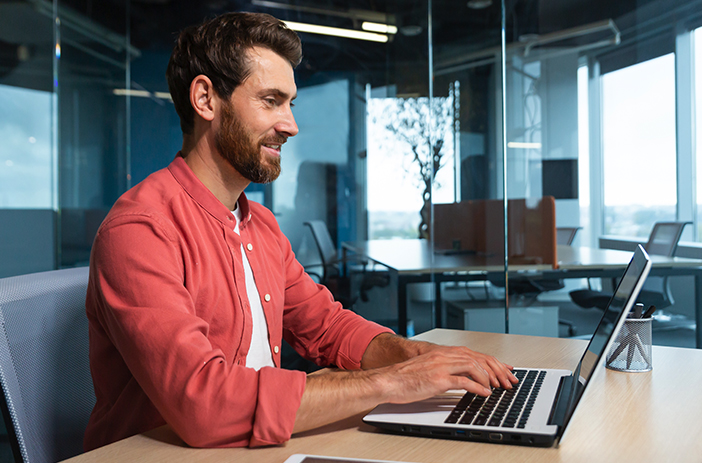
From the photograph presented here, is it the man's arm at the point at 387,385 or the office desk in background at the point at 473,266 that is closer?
the man's arm at the point at 387,385

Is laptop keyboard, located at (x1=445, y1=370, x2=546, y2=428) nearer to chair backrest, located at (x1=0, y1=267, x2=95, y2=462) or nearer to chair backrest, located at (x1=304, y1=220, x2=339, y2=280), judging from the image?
chair backrest, located at (x1=0, y1=267, x2=95, y2=462)

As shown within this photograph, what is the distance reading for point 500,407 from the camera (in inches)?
32.5

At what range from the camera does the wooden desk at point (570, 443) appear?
0.71 m

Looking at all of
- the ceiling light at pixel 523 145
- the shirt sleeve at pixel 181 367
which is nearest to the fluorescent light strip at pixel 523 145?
the ceiling light at pixel 523 145

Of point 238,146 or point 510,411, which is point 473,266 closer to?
point 238,146

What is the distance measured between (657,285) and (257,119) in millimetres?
2738

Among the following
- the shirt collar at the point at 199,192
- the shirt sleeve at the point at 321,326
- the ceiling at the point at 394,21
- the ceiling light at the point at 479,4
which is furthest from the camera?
the ceiling light at the point at 479,4

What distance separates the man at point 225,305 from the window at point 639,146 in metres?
2.30

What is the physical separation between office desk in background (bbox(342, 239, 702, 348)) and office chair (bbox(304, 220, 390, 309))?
0.08m

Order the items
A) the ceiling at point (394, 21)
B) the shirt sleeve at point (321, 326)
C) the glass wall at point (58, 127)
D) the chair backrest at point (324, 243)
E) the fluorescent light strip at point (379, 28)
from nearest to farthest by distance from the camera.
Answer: the shirt sleeve at point (321, 326) → the ceiling at point (394, 21) → the glass wall at point (58, 127) → the fluorescent light strip at point (379, 28) → the chair backrest at point (324, 243)

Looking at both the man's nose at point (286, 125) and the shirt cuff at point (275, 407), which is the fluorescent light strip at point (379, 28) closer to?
the man's nose at point (286, 125)

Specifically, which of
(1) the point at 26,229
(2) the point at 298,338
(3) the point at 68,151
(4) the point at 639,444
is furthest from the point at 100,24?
(4) the point at 639,444

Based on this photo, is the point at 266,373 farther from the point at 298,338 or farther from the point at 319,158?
the point at 319,158

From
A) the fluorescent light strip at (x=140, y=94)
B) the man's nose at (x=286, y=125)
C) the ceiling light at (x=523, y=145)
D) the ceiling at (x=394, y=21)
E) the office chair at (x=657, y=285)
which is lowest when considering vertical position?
the office chair at (x=657, y=285)
